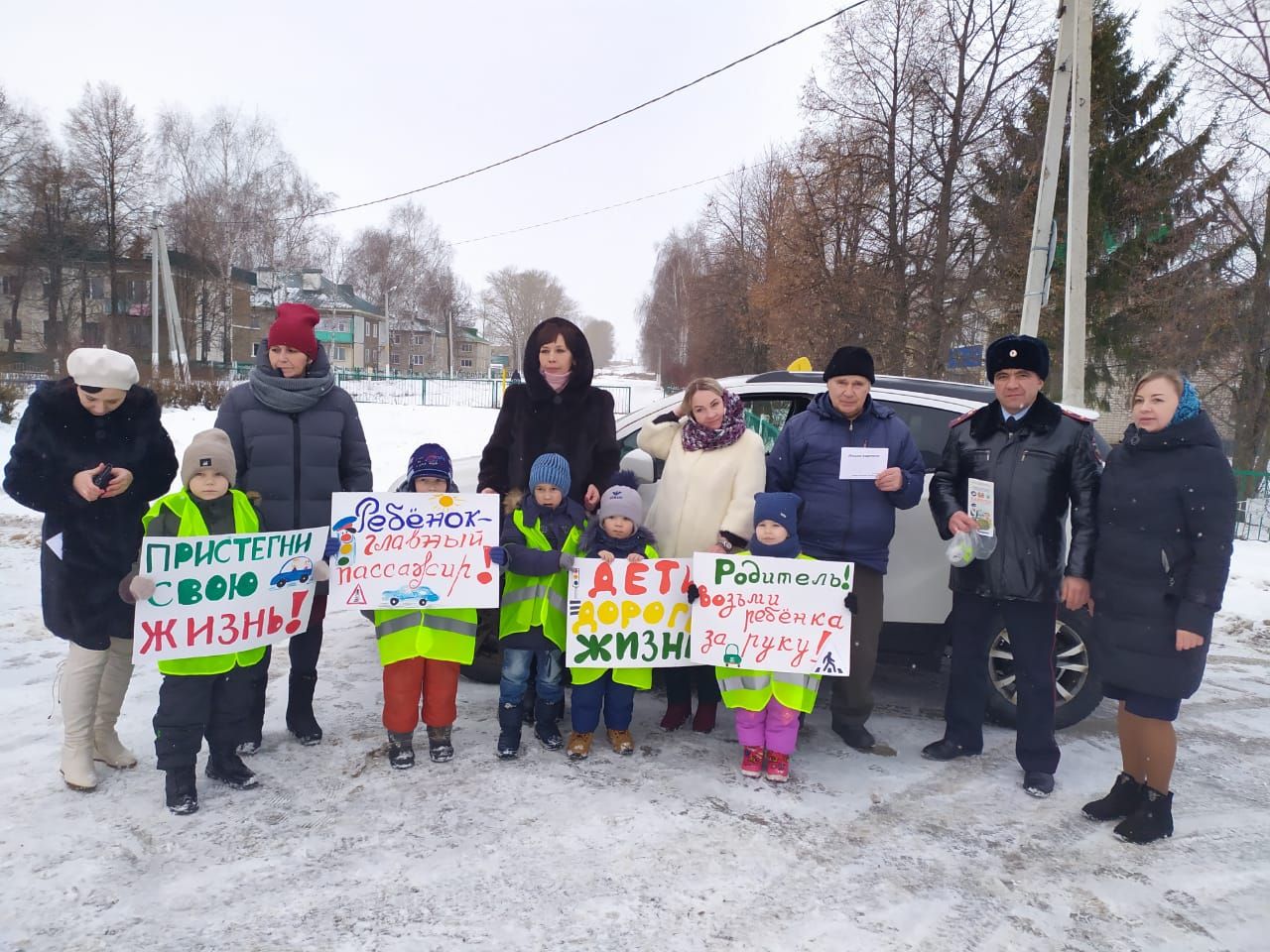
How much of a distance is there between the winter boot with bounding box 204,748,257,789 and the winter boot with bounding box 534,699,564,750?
1.26 metres

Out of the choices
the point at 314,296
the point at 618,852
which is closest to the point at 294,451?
the point at 618,852

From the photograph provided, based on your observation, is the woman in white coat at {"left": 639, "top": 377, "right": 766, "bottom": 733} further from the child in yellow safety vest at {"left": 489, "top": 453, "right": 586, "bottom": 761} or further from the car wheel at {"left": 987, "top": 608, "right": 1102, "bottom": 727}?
the car wheel at {"left": 987, "top": 608, "right": 1102, "bottom": 727}

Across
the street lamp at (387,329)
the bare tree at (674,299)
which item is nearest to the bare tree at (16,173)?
A: the street lamp at (387,329)

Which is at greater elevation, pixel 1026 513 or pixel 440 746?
pixel 1026 513

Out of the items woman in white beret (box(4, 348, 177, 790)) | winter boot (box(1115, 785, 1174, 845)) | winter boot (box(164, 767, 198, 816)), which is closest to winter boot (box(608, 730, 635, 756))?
winter boot (box(164, 767, 198, 816))

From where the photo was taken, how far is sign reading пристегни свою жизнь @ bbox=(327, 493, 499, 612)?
3.45m

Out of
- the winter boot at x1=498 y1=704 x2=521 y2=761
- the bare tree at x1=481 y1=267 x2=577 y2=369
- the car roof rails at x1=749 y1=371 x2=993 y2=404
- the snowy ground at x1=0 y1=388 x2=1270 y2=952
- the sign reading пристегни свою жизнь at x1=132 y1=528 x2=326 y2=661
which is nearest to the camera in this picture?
the snowy ground at x1=0 y1=388 x2=1270 y2=952

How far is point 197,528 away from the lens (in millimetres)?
3098

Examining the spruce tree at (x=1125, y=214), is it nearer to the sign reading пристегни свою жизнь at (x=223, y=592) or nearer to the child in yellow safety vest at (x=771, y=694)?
the child in yellow safety vest at (x=771, y=694)

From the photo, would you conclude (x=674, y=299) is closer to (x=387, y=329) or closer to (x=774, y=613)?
(x=387, y=329)

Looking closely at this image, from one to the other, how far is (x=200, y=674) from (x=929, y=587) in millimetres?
3419

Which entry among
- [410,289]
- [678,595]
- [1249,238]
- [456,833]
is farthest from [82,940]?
[410,289]

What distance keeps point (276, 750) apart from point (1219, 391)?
24.7m

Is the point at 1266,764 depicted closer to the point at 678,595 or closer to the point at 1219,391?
the point at 678,595
